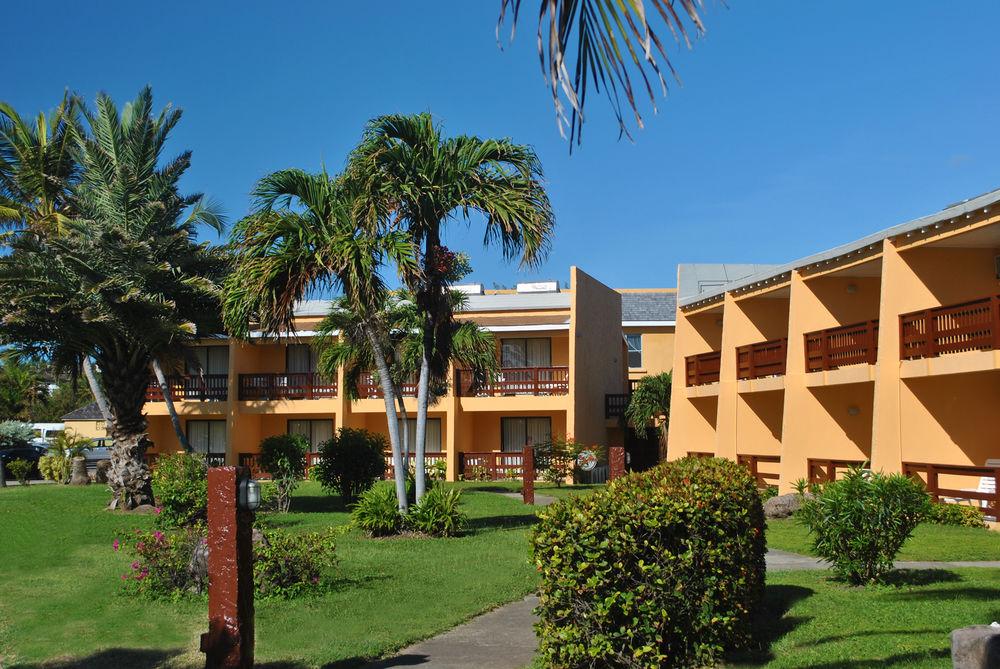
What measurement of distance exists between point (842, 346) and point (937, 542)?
24.2ft

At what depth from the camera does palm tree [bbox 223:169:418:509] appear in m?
15.7

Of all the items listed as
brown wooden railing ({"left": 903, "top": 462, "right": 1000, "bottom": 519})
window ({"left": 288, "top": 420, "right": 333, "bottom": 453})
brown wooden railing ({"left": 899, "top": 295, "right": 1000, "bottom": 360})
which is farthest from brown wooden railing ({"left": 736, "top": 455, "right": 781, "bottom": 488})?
window ({"left": 288, "top": 420, "right": 333, "bottom": 453})

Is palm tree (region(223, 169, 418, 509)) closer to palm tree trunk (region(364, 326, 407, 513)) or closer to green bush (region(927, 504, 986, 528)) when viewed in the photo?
palm tree trunk (region(364, 326, 407, 513))

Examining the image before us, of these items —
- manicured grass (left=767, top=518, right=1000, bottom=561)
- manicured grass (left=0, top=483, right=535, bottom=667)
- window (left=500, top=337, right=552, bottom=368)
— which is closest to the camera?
manicured grass (left=0, top=483, right=535, bottom=667)

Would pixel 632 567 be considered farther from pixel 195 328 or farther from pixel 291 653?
pixel 195 328

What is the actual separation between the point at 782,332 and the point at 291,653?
21.1 metres

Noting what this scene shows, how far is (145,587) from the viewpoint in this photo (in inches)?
470

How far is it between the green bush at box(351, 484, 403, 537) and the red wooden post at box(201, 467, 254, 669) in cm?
900

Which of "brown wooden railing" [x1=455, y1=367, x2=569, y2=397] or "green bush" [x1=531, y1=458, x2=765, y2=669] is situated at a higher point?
"brown wooden railing" [x1=455, y1=367, x2=569, y2=397]

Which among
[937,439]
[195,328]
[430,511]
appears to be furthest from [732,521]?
[195,328]

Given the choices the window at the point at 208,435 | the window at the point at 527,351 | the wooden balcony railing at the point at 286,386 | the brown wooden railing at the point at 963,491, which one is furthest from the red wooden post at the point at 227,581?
the window at the point at 208,435

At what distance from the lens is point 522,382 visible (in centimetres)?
3491

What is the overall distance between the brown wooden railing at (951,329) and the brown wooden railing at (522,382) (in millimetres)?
16367

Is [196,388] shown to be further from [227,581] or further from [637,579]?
[637,579]
